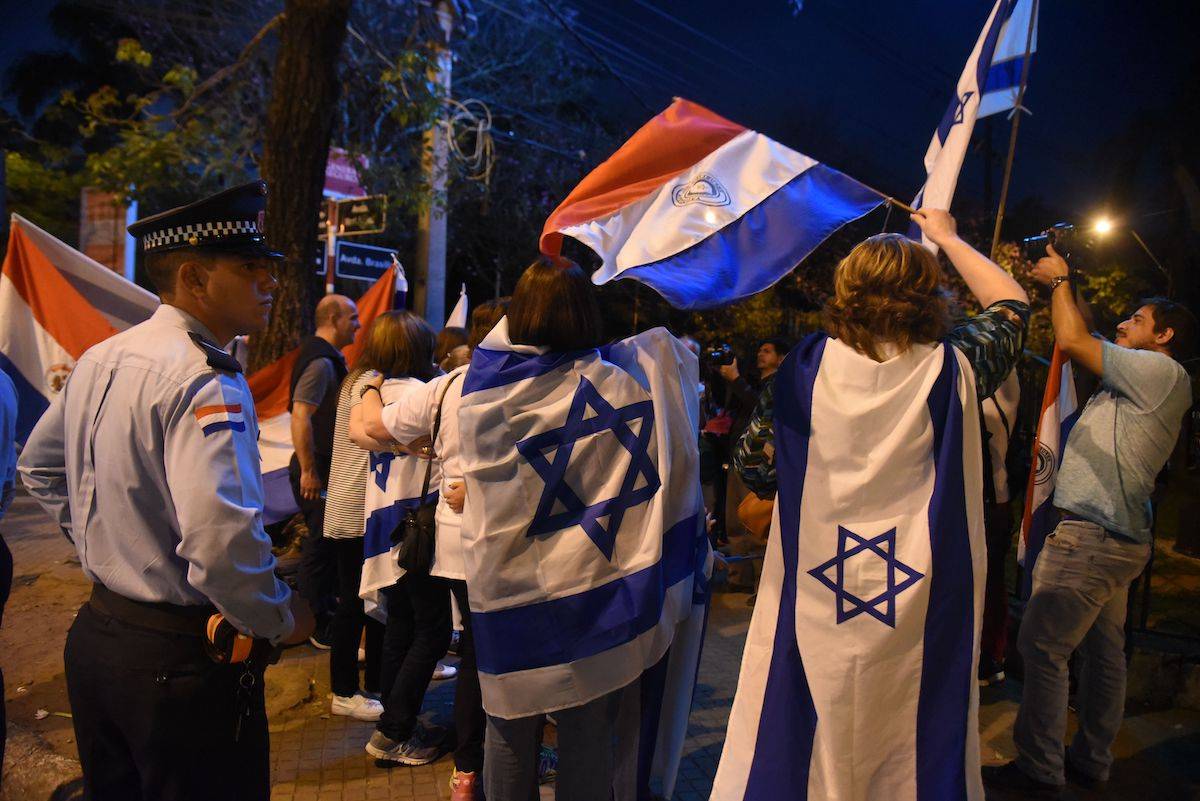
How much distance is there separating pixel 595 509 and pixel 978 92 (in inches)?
91.3

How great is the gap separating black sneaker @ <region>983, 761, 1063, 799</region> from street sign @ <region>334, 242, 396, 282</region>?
7.44m

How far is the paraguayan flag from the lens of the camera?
2629mm

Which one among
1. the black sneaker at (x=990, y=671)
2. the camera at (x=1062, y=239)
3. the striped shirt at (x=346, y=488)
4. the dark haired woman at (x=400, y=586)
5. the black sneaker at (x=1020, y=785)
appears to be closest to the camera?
the camera at (x=1062, y=239)

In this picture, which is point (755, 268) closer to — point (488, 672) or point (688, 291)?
point (688, 291)

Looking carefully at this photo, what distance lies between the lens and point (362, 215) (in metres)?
10.0

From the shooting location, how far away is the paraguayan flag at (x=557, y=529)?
2629 mm

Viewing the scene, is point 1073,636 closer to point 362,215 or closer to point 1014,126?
point 1014,126

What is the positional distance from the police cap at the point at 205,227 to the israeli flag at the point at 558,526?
80 cm

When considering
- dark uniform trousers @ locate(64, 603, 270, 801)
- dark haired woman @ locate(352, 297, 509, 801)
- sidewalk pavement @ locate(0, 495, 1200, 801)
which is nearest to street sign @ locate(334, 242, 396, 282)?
sidewalk pavement @ locate(0, 495, 1200, 801)

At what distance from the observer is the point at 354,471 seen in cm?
420

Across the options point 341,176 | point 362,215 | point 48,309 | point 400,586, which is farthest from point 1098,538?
point 341,176

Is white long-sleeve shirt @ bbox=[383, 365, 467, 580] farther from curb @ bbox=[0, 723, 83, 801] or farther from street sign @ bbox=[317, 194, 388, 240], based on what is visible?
street sign @ bbox=[317, 194, 388, 240]

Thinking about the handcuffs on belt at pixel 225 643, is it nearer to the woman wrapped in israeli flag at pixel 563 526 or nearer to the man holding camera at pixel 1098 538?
the woman wrapped in israeli flag at pixel 563 526

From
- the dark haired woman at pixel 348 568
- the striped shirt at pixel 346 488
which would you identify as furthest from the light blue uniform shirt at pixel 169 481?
the striped shirt at pixel 346 488
